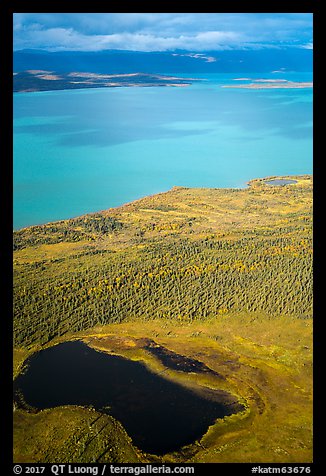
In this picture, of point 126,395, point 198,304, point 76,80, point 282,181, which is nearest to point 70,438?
point 126,395

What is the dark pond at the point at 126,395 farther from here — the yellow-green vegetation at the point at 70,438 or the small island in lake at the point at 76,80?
the small island in lake at the point at 76,80

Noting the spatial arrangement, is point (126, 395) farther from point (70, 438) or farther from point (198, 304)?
point (198, 304)

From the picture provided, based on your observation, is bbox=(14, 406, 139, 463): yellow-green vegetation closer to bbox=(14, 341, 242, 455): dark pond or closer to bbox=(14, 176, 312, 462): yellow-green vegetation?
bbox=(14, 176, 312, 462): yellow-green vegetation

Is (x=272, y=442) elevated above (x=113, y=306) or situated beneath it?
situated beneath
